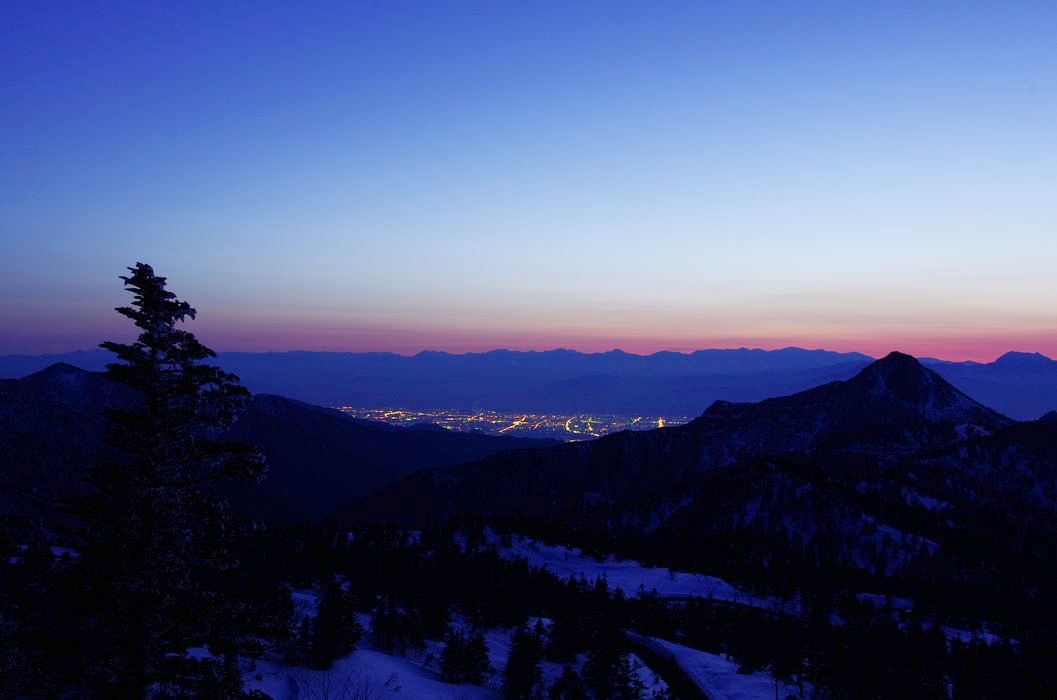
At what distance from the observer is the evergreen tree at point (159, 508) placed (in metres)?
14.0

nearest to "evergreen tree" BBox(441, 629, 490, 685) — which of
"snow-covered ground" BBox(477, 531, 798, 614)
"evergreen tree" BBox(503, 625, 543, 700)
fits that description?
"evergreen tree" BBox(503, 625, 543, 700)

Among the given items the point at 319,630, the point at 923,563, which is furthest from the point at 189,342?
the point at 923,563

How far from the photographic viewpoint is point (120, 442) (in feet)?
47.0

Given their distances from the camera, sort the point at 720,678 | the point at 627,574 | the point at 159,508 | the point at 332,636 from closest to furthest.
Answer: the point at 159,508 < the point at 332,636 < the point at 720,678 < the point at 627,574

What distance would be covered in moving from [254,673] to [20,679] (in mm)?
17994

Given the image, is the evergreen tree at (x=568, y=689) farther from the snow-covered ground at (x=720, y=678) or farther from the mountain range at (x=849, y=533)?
the mountain range at (x=849, y=533)

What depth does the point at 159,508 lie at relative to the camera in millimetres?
14352

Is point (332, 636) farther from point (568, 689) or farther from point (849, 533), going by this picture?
point (849, 533)

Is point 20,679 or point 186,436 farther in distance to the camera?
point 20,679

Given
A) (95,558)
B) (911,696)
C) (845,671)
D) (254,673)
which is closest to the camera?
(95,558)

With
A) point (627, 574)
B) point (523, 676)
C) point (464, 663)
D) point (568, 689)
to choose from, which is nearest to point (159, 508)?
point (523, 676)

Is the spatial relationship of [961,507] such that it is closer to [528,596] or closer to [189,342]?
[528,596]

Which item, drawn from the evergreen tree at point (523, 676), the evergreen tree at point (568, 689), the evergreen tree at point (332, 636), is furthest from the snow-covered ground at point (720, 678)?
the evergreen tree at point (332, 636)

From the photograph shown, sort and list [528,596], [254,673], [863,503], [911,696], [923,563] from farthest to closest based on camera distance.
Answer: [863,503] < [923,563] < [528,596] < [911,696] < [254,673]
